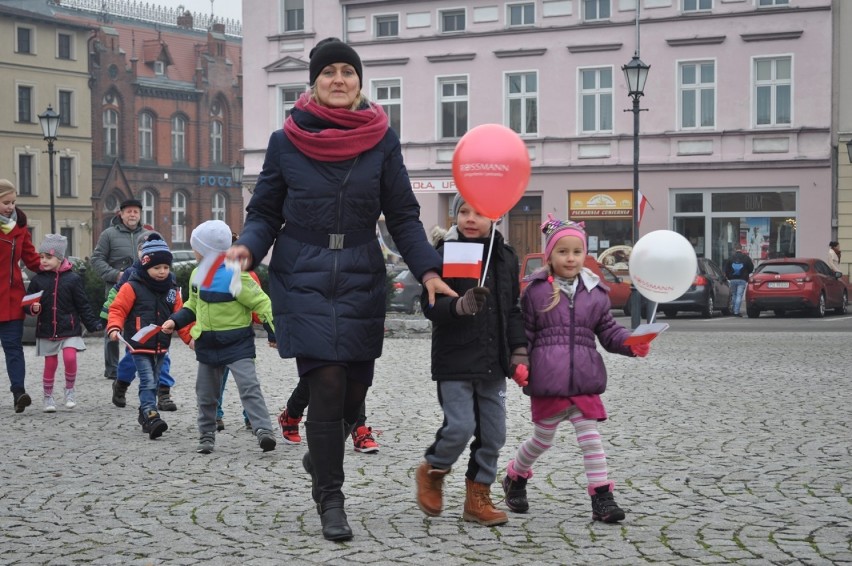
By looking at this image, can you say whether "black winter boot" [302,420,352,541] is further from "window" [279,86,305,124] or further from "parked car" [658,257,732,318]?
"window" [279,86,305,124]

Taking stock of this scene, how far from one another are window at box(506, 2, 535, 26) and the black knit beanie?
3450 cm

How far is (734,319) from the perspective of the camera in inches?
1153

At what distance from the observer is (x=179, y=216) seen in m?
79.5

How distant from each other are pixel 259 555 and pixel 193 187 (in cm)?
7650

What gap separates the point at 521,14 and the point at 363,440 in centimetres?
3281

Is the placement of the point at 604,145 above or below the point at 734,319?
above

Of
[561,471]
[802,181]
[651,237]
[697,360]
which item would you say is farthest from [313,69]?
[802,181]

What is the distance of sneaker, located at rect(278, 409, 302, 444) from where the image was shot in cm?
891

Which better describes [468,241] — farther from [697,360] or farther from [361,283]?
[697,360]

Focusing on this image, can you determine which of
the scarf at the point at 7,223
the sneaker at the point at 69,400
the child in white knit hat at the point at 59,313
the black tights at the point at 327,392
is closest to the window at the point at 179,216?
the child in white knit hat at the point at 59,313

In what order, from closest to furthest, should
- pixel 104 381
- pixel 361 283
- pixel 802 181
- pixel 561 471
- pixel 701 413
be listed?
pixel 361 283
pixel 561 471
pixel 701 413
pixel 104 381
pixel 802 181

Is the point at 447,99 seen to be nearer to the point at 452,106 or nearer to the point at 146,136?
the point at 452,106

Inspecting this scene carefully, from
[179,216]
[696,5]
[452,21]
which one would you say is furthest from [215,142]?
[696,5]

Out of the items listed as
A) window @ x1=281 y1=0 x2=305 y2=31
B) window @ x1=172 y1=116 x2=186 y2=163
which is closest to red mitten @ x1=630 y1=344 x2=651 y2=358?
window @ x1=281 y1=0 x2=305 y2=31
